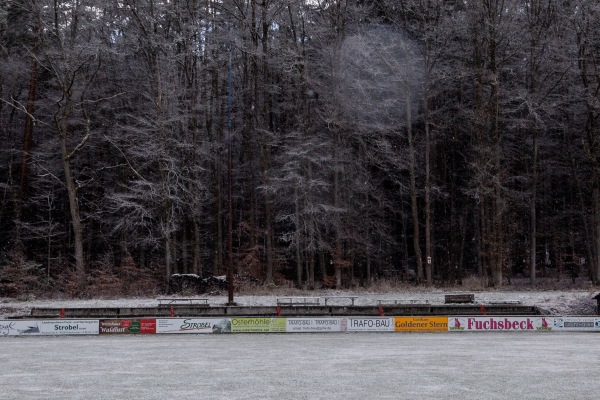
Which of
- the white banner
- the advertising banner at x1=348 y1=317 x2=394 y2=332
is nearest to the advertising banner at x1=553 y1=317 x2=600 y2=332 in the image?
the advertising banner at x1=348 y1=317 x2=394 y2=332

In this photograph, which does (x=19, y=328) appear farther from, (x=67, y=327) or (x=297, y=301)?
(x=297, y=301)

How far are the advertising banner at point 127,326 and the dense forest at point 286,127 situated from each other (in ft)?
26.5

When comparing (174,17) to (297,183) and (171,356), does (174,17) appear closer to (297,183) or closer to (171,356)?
(297,183)

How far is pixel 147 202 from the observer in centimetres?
4097

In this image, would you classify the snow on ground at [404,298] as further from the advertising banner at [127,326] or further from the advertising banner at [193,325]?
the advertising banner at [193,325]

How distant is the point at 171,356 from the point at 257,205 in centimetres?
2771

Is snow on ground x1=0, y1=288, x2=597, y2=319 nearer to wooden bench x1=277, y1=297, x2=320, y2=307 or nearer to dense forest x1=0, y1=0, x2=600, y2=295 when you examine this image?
wooden bench x1=277, y1=297, x2=320, y2=307

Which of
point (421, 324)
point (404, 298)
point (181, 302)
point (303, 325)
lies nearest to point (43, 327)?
point (181, 302)

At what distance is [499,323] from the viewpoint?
2847 cm

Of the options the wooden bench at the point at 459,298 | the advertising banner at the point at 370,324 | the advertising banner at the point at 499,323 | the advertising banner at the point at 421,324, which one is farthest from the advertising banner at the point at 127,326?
the wooden bench at the point at 459,298

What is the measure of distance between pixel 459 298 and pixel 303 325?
8623 millimetres

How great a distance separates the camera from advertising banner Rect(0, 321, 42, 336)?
89.3 ft

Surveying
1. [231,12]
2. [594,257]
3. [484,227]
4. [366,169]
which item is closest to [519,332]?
[484,227]

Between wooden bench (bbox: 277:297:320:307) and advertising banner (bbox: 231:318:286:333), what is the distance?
3071 millimetres
